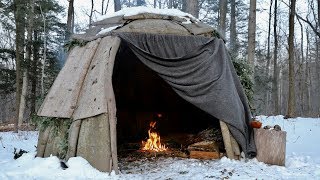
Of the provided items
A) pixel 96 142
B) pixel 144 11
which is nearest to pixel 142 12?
pixel 144 11

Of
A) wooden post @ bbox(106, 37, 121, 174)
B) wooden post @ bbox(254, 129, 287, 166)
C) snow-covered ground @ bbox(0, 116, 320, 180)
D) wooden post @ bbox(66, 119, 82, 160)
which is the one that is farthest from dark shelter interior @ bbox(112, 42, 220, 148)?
wooden post @ bbox(66, 119, 82, 160)

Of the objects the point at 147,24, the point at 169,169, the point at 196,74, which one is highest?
the point at 147,24

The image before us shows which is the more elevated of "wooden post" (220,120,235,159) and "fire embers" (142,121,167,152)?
"wooden post" (220,120,235,159)

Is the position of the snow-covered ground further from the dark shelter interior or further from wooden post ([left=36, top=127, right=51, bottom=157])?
the dark shelter interior

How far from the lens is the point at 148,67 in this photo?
6.21 metres

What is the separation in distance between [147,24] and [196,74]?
4.47 feet

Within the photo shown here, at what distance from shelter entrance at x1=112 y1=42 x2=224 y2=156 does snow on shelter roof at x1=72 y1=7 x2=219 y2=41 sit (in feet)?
6.04

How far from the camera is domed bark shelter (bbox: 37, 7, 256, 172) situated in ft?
17.8

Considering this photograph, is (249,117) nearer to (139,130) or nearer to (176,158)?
(176,158)

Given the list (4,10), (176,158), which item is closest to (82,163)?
(176,158)

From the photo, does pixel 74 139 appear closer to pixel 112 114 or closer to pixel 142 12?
pixel 112 114

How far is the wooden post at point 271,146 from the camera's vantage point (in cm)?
584

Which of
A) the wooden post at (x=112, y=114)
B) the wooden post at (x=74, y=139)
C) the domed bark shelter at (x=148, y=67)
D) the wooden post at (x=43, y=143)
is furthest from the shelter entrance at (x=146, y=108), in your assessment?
the wooden post at (x=74, y=139)

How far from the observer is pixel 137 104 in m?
9.05
